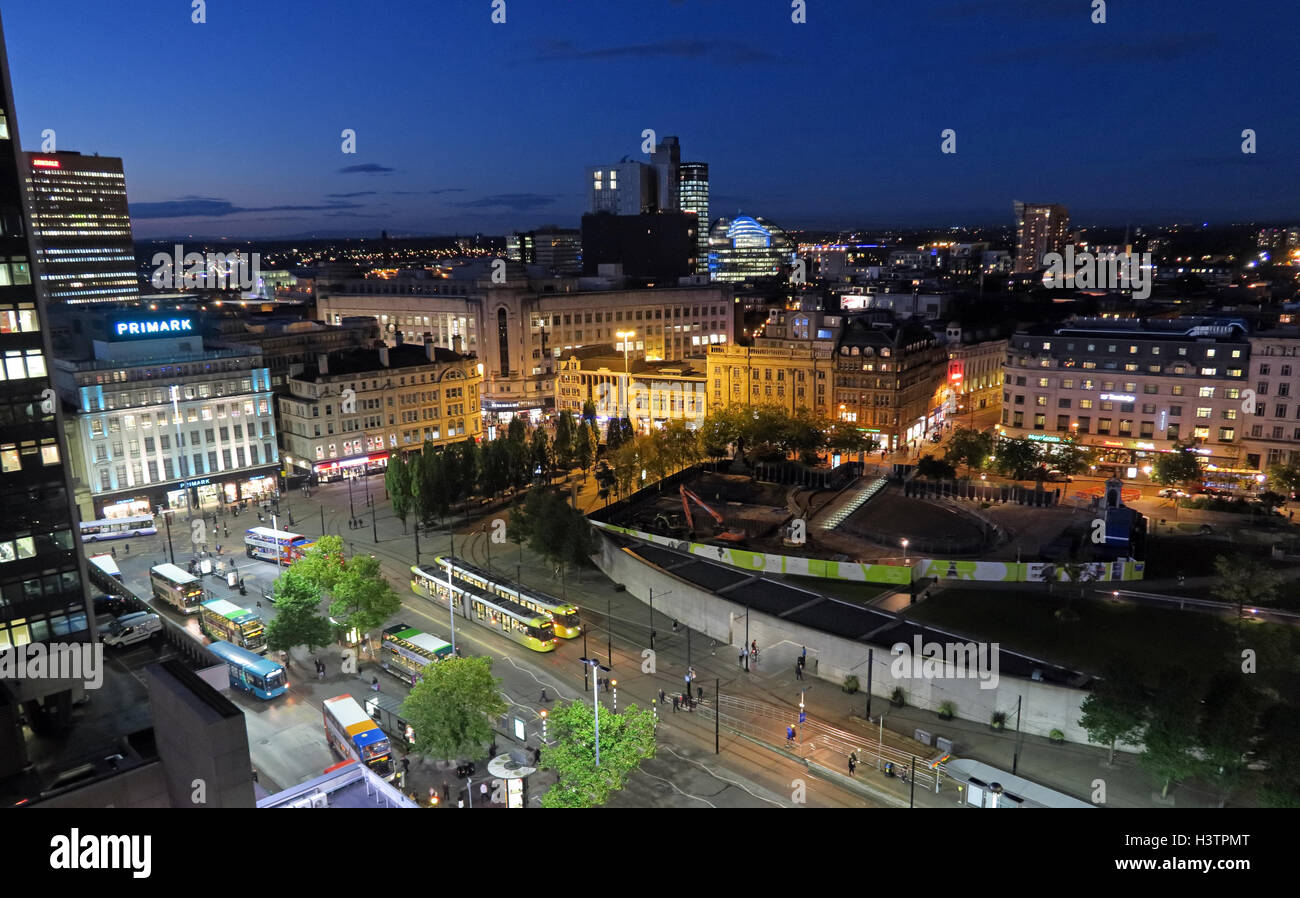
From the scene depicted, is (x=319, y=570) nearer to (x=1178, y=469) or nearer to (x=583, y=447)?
(x=583, y=447)

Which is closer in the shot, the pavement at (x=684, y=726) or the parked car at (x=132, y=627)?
the pavement at (x=684, y=726)

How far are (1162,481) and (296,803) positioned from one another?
7956 centimetres

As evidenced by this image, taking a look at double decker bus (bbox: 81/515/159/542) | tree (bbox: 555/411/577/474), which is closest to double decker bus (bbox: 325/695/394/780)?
double decker bus (bbox: 81/515/159/542)

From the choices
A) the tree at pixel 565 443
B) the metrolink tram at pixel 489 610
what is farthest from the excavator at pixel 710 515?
the metrolink tram at pixel 489 610

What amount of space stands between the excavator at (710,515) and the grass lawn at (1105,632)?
16.3 meters

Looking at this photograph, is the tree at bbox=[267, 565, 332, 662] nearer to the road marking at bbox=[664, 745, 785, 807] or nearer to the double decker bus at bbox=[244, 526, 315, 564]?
the double decker bus at bbox=[244, 526, 315, 564]

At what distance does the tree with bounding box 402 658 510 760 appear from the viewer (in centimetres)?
3862

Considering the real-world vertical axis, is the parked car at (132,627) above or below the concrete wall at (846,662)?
above

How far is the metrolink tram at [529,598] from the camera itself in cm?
5456

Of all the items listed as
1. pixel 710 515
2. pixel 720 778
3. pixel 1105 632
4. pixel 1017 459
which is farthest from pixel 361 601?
pixel 1017 459

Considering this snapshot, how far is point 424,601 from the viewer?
62094 mm

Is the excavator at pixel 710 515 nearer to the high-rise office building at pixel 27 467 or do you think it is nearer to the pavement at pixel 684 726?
the pavement at pixel 684 726
